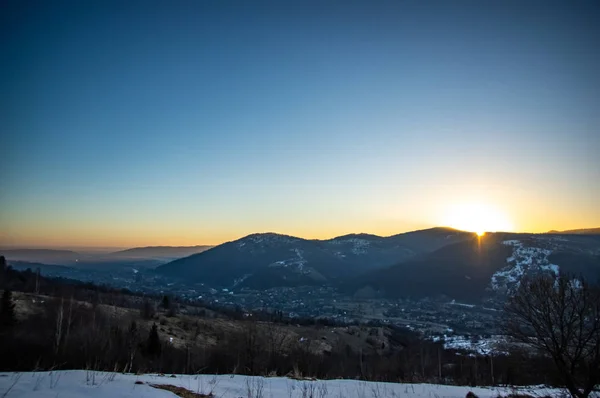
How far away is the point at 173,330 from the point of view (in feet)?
238

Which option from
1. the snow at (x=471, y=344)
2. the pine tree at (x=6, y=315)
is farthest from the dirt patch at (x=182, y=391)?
the snow at (x=471, y=344)

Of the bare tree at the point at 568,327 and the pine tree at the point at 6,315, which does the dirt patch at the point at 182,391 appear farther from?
the pine tree at the point at 6,315

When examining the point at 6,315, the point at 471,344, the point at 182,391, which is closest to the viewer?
the point at 182,391

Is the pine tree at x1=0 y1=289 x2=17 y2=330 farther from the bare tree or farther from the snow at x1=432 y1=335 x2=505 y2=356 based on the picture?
the snow at x1=432 y1=335 x2=505 y2=356

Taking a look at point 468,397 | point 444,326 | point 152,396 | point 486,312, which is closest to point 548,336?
point 468,397

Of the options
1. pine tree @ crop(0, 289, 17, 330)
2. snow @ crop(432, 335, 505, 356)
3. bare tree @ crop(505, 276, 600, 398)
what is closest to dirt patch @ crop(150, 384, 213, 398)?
bare tree @ crop(505, 276, 600, 398)

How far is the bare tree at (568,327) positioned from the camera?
542 inches

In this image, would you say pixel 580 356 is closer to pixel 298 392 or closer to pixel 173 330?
pixel 298 392

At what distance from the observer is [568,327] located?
14.1 meters

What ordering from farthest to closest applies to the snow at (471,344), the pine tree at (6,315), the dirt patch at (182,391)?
the snow at (471,344) < the pine tree at (6,315) < the dirt patch at (182,391)

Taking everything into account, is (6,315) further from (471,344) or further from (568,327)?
(471,344)

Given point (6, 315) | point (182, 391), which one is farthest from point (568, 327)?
point (6, 315)

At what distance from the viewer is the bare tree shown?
1377 centimetres

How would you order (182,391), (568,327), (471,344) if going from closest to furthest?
1. (182,391)
2. (568,327)
3. (471,344)
